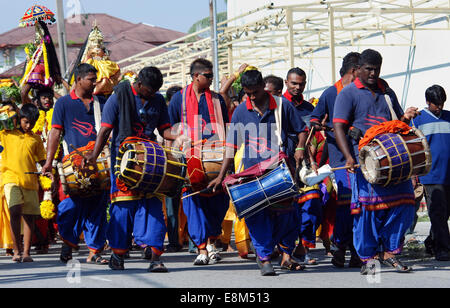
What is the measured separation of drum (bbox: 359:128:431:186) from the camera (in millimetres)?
7711

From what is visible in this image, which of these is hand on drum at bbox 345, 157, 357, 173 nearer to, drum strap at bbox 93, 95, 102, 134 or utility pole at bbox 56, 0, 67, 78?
drum strap at bbox 93, 95, 102, 134

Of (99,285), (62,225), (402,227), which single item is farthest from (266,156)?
(62,225)

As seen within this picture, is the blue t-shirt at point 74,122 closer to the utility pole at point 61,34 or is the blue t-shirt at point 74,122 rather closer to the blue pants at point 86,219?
the blue pants at point 86,219

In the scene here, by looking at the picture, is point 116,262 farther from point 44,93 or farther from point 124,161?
point 44,93

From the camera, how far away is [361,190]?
324 inches

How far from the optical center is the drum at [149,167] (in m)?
8.23

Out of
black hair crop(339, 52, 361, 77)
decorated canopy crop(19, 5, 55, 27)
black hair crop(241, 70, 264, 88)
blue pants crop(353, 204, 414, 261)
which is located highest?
decorated canopy crop(19, 5, 55, 27)

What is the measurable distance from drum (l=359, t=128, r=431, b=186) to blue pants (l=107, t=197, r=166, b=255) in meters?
2.17

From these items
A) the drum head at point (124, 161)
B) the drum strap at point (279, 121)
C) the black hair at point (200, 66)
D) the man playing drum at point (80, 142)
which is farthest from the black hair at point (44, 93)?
the drum strap at point (279, 121)

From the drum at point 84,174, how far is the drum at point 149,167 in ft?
2.40

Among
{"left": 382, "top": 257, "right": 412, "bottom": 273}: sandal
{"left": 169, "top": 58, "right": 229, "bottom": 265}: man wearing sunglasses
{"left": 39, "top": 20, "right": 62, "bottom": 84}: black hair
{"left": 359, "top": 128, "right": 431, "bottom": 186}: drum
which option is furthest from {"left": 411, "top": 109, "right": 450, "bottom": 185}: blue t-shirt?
{"left": 39, "top": 20, "right": 62, "bottom": 84}: black hair

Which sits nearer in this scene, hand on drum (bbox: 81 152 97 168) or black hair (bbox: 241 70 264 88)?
black hair (bbox: 241 70 264 88)

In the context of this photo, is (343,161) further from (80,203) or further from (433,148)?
(80,203)

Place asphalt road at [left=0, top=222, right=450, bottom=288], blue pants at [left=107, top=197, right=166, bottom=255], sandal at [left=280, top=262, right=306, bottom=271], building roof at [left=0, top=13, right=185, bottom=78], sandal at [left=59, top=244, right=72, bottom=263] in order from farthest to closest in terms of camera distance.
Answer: building roof at [left=0, top=13, right=185, bottom=78], sandal at [left=59, top=244, right=72, bottom=263], sandal at [left=280, top=262, right=306, bottom=271], blue pants at [left=107, top=197, right=166, bottom=255], asphalt road at [left=0, top=222, right=450, bottom=288]
